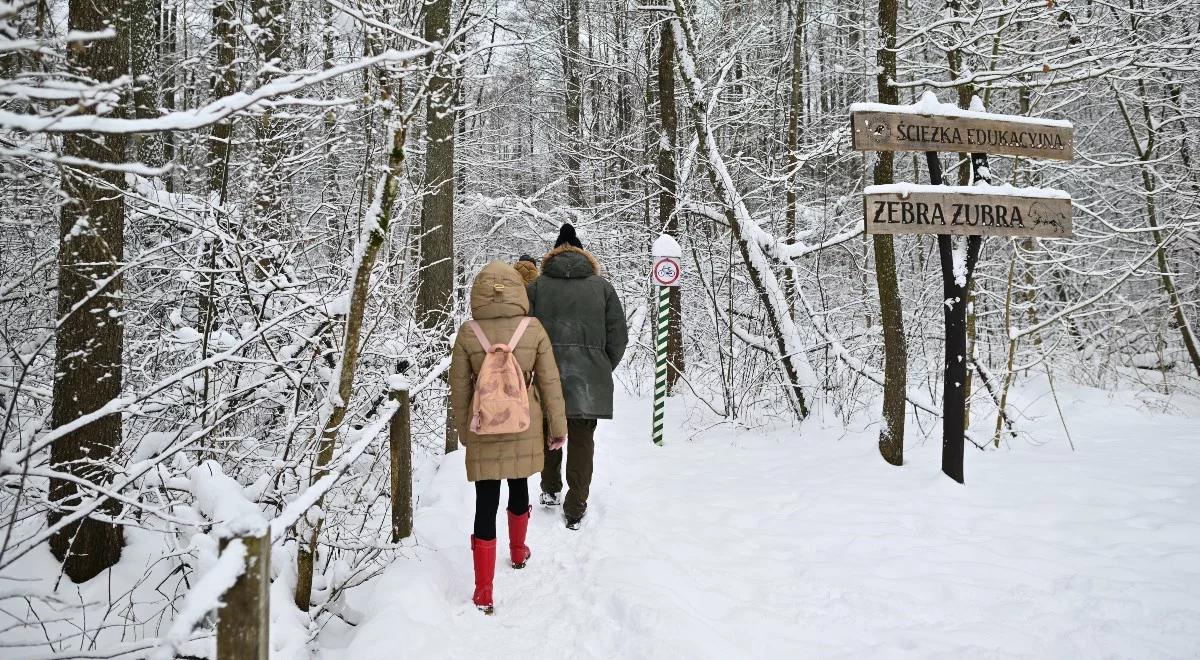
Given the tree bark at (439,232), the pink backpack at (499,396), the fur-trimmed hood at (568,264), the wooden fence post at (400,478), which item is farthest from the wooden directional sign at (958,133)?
the tree bark at (439,232)

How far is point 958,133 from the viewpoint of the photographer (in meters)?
5.10

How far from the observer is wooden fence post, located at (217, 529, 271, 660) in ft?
5.63

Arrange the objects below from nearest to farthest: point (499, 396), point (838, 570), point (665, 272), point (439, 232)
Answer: point (499, 396) < point (838, 570) < point (439, 232) < point (665, 272)

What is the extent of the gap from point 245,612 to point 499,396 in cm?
187

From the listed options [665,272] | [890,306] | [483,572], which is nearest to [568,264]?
[483,572]

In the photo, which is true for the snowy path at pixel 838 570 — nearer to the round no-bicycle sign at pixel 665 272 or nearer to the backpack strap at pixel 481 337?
the backpack strap at pixel 481 337

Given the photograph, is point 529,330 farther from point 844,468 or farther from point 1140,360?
point 1140,360

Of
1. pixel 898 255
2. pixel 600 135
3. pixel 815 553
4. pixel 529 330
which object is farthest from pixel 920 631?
pixel 600 135

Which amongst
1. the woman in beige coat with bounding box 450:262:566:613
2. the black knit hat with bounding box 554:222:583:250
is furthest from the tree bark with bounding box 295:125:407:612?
the black knit hat with bounding box 554:222:583:250

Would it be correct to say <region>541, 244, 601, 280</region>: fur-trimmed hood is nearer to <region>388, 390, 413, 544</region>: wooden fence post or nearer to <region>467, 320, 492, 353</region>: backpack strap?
<region>467, 320, 492, 353</region>: backpack strap

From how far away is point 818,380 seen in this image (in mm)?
8062

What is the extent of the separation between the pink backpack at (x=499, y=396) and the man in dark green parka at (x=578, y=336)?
1045 mm

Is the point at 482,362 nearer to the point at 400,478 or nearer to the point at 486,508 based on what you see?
the point at 486,508

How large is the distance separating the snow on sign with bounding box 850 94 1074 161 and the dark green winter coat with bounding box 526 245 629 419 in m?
2.12
